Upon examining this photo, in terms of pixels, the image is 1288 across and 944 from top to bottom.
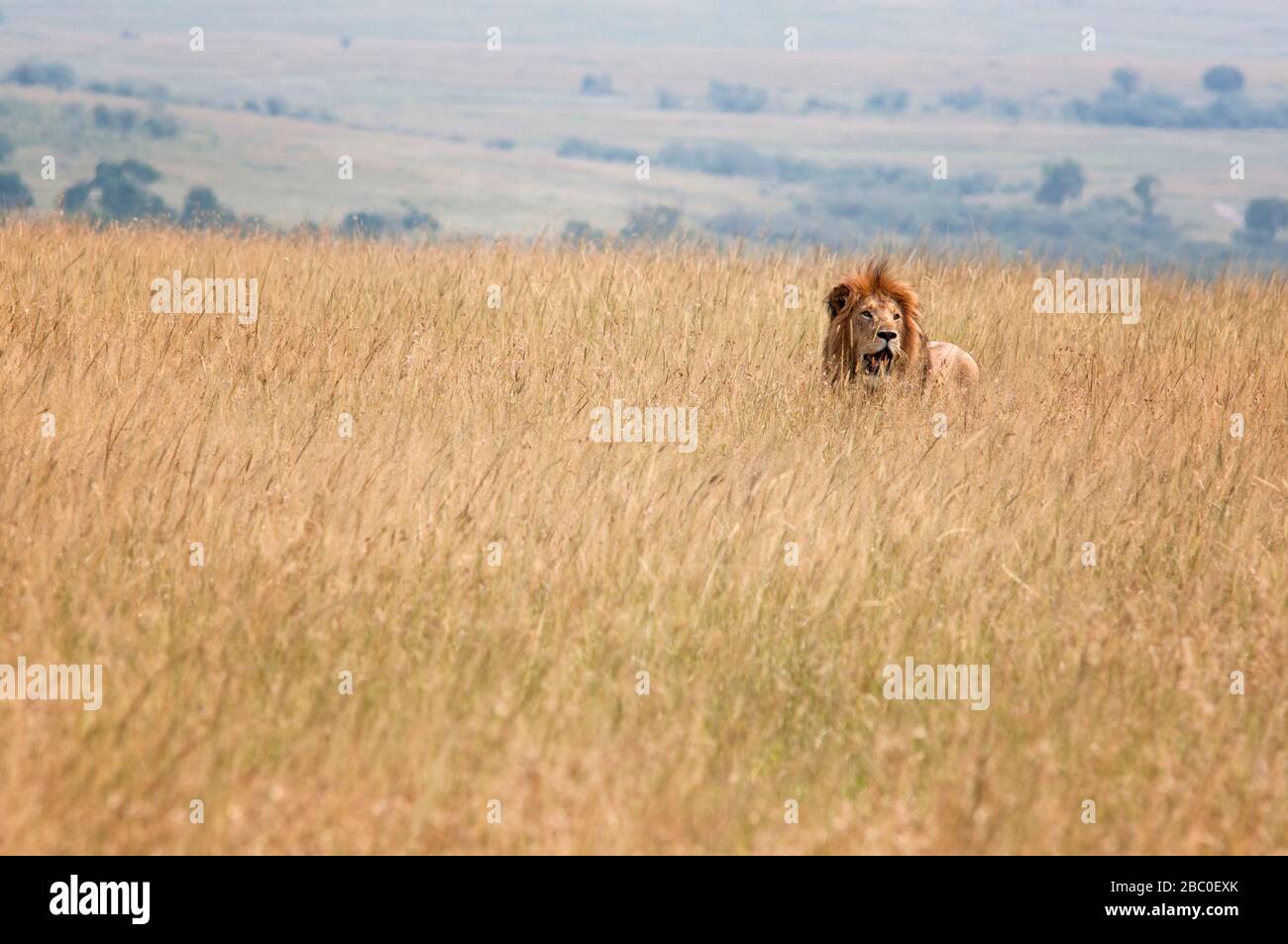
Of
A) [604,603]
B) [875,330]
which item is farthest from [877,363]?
[604,603]

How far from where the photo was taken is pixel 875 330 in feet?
25.2

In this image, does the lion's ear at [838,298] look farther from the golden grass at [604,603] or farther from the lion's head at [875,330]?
the golden grass at [604,603]

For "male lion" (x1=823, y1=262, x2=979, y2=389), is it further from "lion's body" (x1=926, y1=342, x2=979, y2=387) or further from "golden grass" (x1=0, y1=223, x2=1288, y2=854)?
"golden grass" (x1=0, y1=223, x2=1288, y2=854)

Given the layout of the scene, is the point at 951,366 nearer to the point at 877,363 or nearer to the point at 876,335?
the point at 877,363

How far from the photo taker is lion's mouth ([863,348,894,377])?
7.79 meters

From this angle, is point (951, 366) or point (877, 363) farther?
point (951, 366)

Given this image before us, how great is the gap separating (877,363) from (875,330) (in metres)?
0.23

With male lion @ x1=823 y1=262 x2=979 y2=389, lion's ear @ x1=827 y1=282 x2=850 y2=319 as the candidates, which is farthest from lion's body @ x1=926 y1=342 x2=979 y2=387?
lion's ear @ x1=827 y1=282 x2=850 y2=319

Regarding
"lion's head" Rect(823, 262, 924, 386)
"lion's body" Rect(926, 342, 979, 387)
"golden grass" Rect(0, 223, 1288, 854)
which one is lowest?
"golden grass" Rect(0, 223, 1288, 854)

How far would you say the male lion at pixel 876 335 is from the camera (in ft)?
25.3

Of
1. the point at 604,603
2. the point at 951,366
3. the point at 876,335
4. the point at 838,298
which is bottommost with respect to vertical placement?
the point at 604,603

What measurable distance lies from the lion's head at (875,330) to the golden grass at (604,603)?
0.72ft

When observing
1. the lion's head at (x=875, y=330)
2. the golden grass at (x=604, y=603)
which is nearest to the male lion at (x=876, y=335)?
the lion's head at (x=875, y=330)

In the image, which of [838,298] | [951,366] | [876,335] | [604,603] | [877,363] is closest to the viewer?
[604,603]
